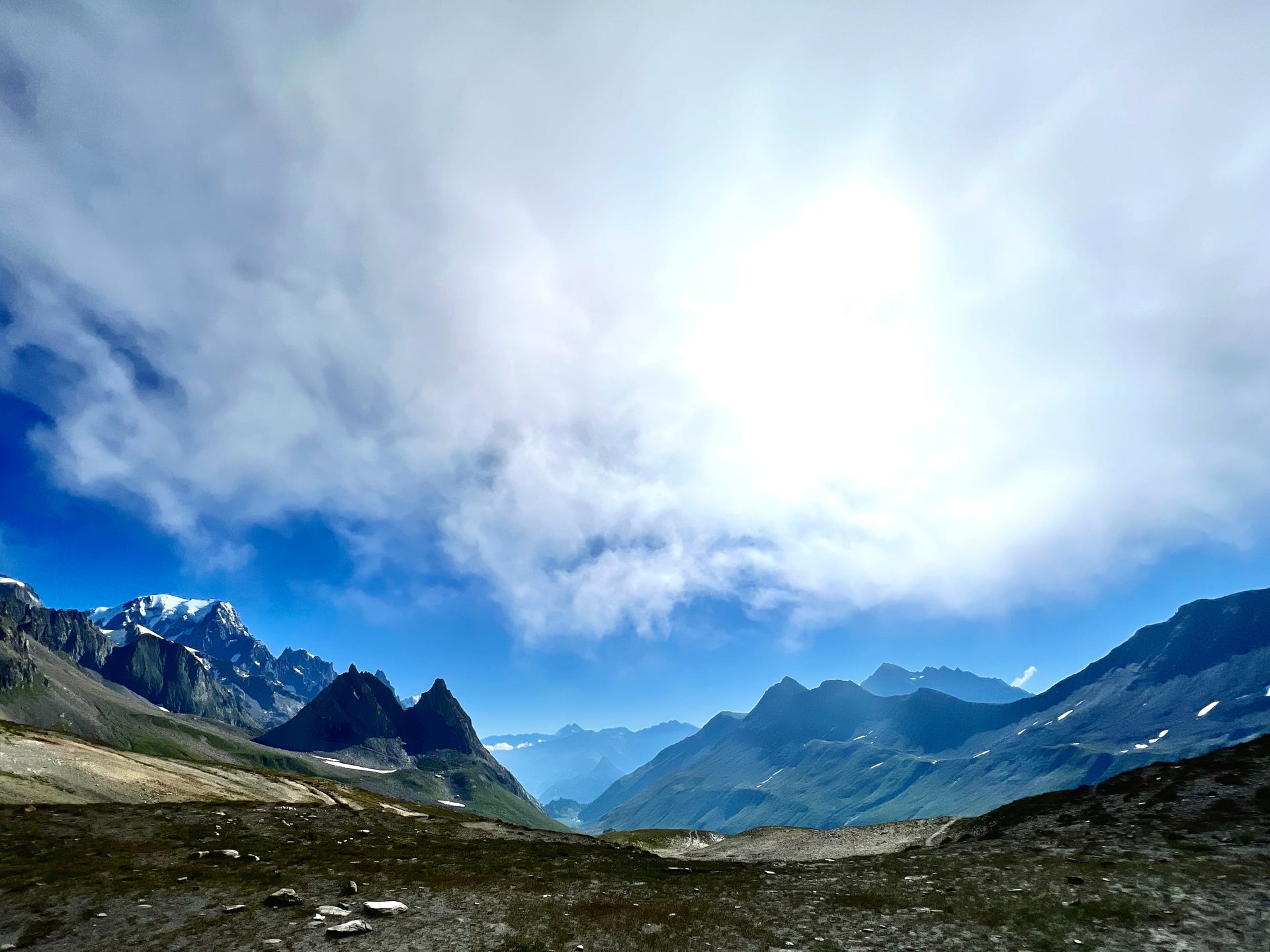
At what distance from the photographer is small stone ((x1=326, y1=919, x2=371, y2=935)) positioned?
17.8 meters

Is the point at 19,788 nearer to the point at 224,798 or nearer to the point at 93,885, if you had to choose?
the point at 224,798

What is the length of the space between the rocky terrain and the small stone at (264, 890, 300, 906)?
9cm

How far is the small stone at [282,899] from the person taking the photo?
67.7 feet

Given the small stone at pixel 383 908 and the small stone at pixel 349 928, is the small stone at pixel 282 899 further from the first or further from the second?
the small stone at pixel 349 928

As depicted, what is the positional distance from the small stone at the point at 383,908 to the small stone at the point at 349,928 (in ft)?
5.56

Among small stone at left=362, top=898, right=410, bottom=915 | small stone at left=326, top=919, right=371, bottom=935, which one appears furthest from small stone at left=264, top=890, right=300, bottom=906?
small stone at left=326, top=919, right=371, bottom=935

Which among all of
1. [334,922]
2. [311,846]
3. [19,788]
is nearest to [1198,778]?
[334,922]

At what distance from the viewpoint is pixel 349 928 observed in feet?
58.9

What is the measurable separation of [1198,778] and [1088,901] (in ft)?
69.3

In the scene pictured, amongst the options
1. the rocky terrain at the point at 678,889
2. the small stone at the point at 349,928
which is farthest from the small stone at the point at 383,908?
the small stone at the point at 349,928

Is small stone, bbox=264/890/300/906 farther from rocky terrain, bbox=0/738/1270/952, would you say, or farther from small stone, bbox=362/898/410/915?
small stone, bbox=362/898/410/915

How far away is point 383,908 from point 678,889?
11325mm

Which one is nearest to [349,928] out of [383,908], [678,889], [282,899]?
[383,908]

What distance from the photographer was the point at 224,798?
64.6m
